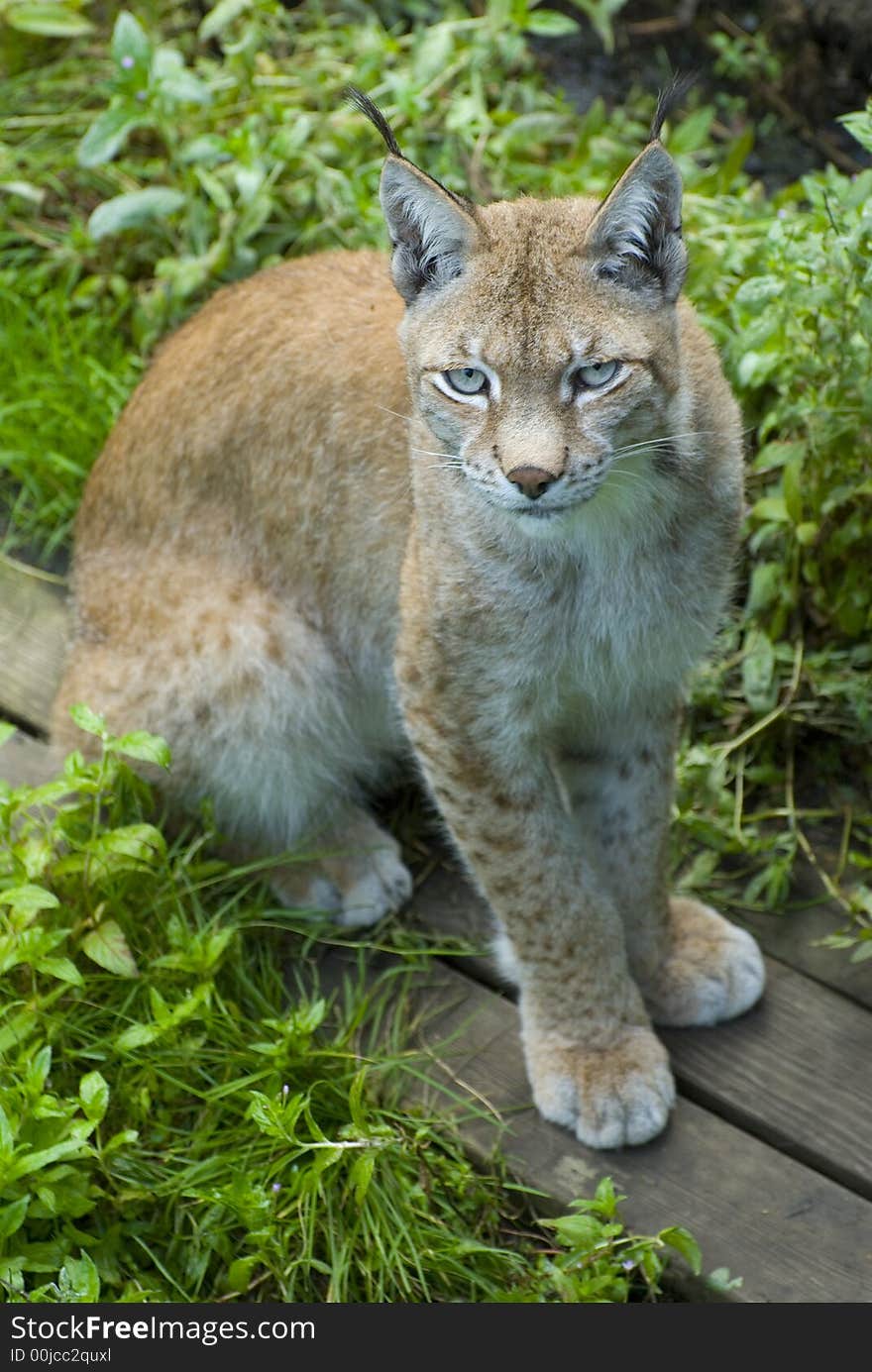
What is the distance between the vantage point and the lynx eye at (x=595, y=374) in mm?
2410

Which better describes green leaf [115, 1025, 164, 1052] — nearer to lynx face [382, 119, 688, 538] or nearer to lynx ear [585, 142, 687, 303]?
lynx face [382, 119, 688, 538]

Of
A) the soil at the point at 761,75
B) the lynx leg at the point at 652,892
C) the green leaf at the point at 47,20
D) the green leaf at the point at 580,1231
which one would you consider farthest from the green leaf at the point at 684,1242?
the green leaf at the point at 47,20

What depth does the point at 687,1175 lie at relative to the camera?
2.87 m

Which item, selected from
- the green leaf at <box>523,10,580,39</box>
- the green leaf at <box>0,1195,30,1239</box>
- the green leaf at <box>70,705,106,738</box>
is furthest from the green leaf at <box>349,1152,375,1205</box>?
the green leaf at <box>523,10,580,39</box>

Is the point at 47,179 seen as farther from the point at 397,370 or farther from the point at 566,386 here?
the point at 566,386

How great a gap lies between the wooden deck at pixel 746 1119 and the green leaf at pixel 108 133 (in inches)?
89.0

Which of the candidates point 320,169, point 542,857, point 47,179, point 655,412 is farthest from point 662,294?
point 47,179

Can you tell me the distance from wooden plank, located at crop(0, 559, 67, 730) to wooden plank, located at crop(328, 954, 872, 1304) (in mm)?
1313

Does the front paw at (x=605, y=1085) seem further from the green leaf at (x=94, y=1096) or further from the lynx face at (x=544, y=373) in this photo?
the lynx face at (x=544, y=373)

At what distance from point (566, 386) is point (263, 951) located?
1.49 metres

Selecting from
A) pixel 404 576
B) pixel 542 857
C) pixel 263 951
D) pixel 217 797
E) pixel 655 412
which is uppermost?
pixel 655 412

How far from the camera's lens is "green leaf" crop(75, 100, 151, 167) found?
4340mm

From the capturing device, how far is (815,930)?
10.9ft

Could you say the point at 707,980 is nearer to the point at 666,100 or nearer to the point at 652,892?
the point at 652,892
